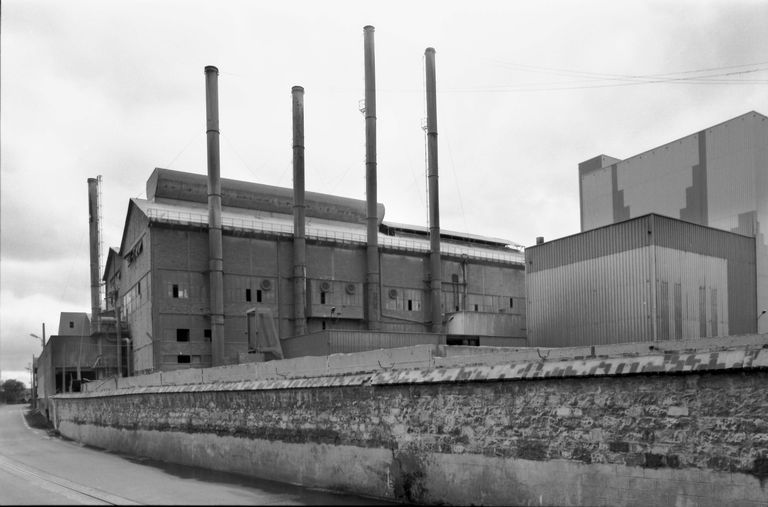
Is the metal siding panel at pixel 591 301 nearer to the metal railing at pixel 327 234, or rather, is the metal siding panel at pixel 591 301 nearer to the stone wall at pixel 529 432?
the stone wall at pixel 529 432

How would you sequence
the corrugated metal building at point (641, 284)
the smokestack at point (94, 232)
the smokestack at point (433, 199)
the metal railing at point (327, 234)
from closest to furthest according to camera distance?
the corrugated metal building at point (641, 284)
the metal railing at point (327, 234)
the smokestack at point (433, 199)
the smokestack at point (94, 232)

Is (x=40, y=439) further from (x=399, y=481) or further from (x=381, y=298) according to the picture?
(x=399, y=481)

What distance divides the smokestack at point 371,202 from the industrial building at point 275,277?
2.63ft

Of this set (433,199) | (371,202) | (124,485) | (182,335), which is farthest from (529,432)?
(433,199)

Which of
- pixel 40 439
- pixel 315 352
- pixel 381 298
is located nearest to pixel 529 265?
pixel 315 352

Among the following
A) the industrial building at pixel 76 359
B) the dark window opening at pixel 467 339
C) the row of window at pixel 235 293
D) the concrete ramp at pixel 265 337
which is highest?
the row of window at pixel 235 293

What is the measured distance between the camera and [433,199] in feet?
156

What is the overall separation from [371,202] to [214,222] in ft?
36.4

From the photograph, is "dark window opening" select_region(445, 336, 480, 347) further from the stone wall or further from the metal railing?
the stone wall

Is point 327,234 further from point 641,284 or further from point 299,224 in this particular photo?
point 641,284

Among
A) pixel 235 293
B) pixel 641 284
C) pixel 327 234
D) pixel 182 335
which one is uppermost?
pixel 327 234

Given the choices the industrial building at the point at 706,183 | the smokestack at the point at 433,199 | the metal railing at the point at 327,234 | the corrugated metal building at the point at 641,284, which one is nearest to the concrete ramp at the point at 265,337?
the corrugated metal building at the point at 641,284

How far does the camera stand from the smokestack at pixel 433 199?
47438mm

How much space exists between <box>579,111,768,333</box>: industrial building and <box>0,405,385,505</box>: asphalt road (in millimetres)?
19946
